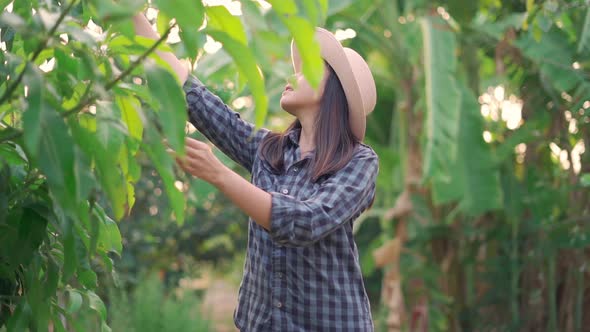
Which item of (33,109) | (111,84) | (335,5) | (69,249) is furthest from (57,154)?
(335,5)

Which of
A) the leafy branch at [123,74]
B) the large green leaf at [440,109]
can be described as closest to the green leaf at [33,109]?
the leafy branch at [123,74]

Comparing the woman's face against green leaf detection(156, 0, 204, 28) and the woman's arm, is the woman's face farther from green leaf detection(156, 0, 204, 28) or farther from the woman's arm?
green leaf detection(156, 0, 204, 28)

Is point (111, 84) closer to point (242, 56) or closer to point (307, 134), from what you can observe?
point (242, 56)

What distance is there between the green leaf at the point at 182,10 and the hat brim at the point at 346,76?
104 cm

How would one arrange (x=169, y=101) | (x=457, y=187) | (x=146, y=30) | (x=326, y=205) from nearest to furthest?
(x=169, y=101), (x=326, y=205), (x=146, y=30), (x=457, y=187)

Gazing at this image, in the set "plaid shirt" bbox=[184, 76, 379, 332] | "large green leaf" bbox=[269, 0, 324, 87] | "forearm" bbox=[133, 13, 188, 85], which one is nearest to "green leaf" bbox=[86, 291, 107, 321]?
"plaid shirt" bbox=[184, 76, 379, 332]

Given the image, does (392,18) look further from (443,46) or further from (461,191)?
(461,191)

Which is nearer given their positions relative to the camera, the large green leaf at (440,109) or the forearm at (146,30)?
the forearm at (146,30)

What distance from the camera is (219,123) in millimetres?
2273

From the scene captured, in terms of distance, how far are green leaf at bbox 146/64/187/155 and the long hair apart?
914 mm

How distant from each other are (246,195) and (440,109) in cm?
317

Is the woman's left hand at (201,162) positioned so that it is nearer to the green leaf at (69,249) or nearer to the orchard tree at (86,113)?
the orchard tree at (86,113)

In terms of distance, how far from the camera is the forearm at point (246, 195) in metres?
1.76

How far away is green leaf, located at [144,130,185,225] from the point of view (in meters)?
1.19
